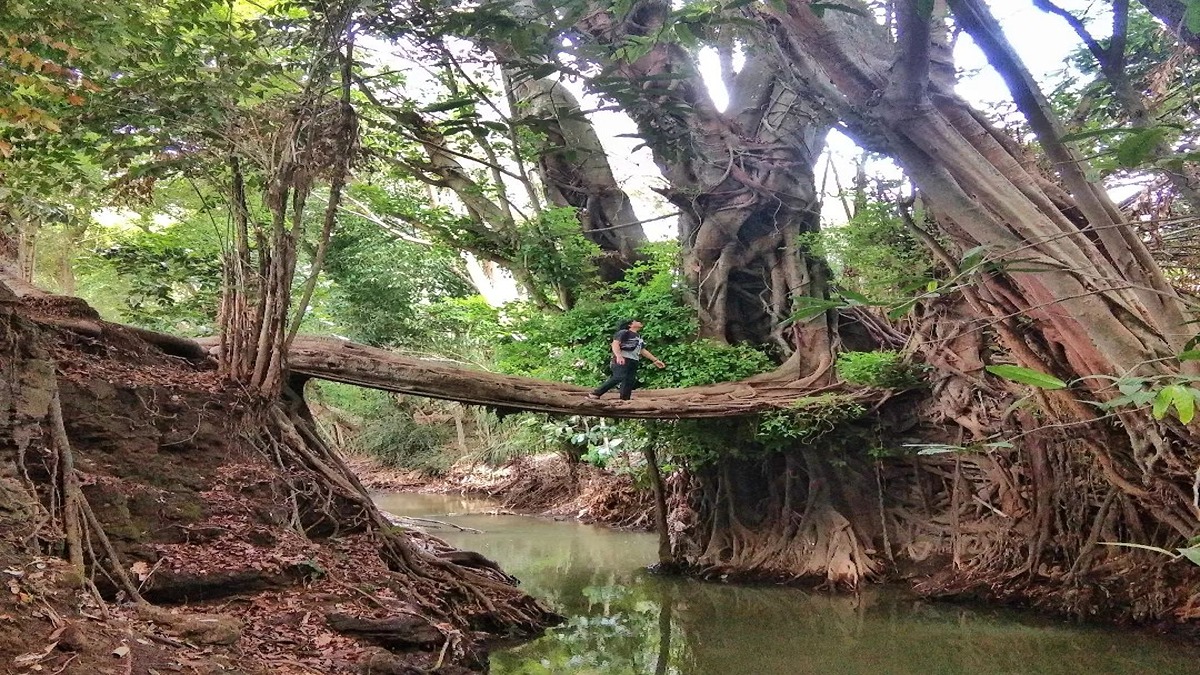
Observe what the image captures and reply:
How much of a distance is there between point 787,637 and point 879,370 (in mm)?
2998

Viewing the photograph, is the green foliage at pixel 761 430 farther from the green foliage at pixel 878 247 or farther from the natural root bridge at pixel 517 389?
the green foliage at pixel 878 247

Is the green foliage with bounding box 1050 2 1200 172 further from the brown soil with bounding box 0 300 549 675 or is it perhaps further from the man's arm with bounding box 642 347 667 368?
the man's arm with bounding box 642 347 667 368

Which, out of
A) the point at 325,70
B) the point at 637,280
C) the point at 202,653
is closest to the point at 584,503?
the point at 637,280

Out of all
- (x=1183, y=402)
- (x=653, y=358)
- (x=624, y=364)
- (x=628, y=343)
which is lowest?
(x=1183, y=402)

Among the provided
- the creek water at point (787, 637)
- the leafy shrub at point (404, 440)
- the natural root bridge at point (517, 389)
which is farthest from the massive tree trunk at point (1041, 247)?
the leafy shrub at point (404, 440)

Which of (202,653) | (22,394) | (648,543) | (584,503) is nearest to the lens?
(202,653)

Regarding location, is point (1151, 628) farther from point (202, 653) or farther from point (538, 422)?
point (538, 422)

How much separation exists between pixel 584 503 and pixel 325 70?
1010 cm

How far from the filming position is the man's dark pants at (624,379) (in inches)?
302

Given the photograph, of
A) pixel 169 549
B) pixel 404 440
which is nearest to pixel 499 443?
pixel 404 440

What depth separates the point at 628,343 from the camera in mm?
7914

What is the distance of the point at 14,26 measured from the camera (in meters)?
3.93

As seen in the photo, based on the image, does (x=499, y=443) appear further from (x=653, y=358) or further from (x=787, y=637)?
(x=787, y=637)

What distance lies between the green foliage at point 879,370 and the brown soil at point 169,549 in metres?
4.37
